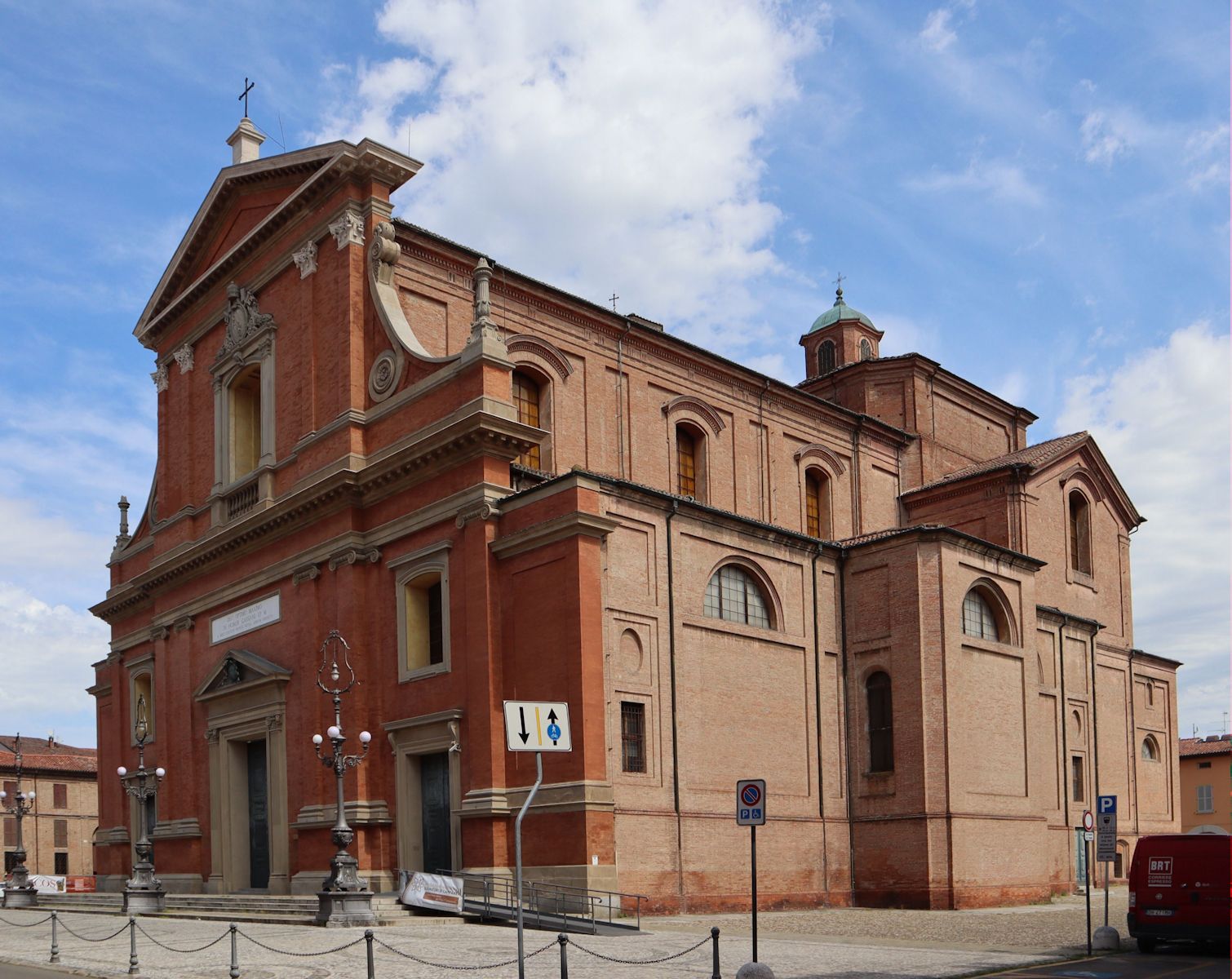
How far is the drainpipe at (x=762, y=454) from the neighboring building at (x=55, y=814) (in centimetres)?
4698

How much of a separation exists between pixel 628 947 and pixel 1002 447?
31.8m

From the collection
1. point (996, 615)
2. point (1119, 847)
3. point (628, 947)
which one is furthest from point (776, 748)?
point (1119, 847)

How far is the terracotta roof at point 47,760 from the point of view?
69.2 meters

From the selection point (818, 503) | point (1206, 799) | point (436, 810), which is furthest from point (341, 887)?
point (1206, 799)

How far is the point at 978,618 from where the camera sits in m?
31.9

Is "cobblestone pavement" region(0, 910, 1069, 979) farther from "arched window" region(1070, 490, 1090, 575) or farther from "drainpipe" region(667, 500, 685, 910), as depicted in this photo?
"arched window" region(1070, 490, 1090, 575)

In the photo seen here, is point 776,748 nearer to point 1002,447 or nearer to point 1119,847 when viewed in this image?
point 1119,847

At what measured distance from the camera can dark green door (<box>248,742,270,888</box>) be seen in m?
32.0

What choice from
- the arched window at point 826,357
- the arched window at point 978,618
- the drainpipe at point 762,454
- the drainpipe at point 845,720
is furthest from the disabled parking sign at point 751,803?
the arched window at point 826,357

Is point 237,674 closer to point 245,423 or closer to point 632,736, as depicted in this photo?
point 245,423

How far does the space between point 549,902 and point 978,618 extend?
1354 cm

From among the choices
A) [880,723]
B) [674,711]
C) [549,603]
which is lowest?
[880,723]

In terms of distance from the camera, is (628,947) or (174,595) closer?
(628,947)

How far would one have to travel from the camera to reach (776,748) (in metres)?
29.6
